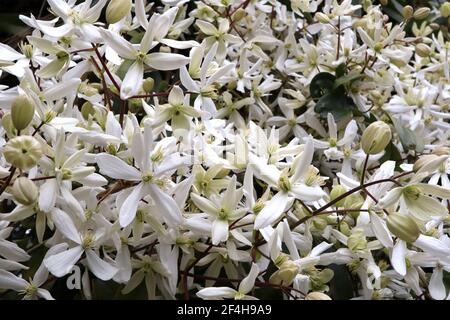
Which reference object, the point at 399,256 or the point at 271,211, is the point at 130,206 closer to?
the point at 271,211

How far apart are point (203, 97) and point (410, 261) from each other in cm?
25

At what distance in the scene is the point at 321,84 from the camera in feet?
2.52

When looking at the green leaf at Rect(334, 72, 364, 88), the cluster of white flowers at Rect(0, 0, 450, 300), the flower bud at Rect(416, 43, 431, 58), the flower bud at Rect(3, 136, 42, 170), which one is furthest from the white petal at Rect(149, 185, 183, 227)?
the flower bud at Rect(416, 43, 431, 58)

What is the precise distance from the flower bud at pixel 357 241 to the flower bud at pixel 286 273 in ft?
0.28

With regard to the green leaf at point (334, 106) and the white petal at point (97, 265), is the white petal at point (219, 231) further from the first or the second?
the green leaf at point (334, 106)

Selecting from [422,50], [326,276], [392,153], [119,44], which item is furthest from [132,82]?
[422,50]

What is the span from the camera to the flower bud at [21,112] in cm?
43

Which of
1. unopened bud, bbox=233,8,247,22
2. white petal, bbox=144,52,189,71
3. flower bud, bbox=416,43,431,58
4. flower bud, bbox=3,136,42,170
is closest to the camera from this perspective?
flower bud, bbox=3,136,42,170

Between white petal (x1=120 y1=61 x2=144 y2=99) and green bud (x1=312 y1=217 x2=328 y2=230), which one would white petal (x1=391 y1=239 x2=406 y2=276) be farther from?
white petal (x1=120 y1=61 x2=144 y2=99)

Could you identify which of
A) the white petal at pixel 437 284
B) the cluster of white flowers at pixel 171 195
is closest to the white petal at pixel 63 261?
the cluster of white flowers at pixel 171 195

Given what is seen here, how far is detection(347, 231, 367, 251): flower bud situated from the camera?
1.77 ft

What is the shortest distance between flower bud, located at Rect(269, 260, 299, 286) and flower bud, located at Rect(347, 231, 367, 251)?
87 millimetres

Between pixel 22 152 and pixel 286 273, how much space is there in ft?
0.74
